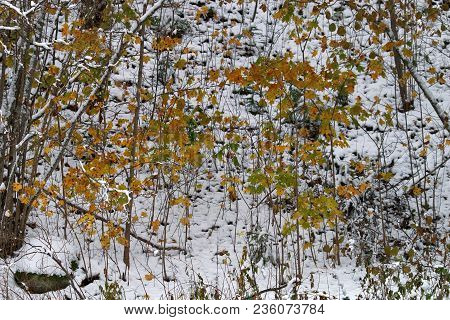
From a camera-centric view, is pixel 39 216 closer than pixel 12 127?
No

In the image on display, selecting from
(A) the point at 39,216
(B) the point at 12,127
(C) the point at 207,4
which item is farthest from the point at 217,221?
(C) the point at 207,4

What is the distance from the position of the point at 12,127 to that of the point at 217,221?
2349 mm

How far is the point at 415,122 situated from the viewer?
24.3 feet

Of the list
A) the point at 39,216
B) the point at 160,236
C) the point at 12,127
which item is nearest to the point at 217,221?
the point at 160,236

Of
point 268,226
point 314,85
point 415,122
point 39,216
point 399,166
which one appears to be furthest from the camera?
point 415,122

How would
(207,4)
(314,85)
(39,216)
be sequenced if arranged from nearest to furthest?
(314,85) < (39,216) < (207,4)

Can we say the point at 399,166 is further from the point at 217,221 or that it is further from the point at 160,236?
the point at 160,236

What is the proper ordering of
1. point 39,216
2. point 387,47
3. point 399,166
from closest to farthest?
point 387,47 → point 39,216 → point 399,166

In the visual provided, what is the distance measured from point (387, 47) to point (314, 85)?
3.03 ft

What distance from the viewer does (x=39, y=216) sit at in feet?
19.8
